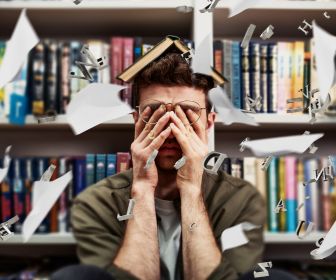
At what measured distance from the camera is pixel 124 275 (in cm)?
42

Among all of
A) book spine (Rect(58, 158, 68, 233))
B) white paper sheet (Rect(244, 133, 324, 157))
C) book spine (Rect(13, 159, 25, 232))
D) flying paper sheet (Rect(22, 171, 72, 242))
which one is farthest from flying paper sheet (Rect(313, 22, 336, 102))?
book spine (Rect(13, 159, 25, 232))

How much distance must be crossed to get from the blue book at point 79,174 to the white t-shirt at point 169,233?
0.26 metres

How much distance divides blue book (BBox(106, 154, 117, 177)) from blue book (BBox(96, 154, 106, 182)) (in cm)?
1

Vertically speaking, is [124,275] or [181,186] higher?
[181,186]

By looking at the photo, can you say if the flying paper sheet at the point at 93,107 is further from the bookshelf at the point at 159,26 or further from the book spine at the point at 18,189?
the book spine at the point at 18,189

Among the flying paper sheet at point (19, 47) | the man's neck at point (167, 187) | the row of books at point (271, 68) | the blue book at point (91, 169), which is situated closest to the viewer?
the flying paper sheet at point (19, 47)

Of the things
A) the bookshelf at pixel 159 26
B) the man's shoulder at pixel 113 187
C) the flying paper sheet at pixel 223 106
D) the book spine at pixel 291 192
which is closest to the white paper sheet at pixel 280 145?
the flying paper sheet at pixel 223 106

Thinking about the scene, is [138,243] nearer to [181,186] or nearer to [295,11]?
[181,186]

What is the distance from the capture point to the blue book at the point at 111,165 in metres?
0.46

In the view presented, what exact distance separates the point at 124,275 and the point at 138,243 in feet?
0.15

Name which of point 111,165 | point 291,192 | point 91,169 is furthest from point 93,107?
point 291,192

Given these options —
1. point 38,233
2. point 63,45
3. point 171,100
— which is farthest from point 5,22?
point 171,100

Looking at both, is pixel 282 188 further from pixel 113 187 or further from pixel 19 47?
pixel 19 47

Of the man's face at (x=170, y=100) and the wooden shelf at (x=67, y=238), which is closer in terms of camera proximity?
the man's face at (x=170, y=100)
